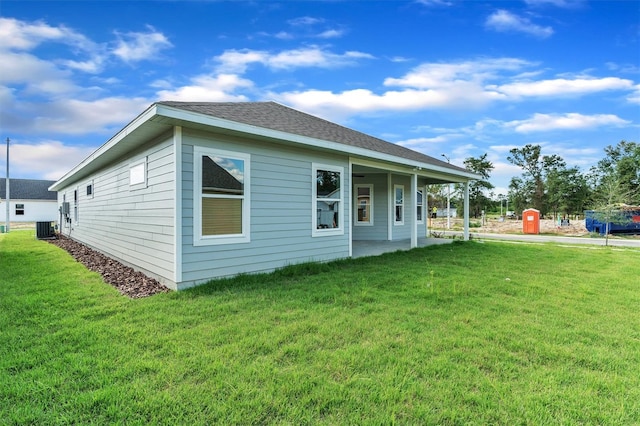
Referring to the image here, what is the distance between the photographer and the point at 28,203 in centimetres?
2941

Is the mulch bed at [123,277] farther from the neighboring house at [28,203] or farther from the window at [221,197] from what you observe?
the neighboring house at [28,203]

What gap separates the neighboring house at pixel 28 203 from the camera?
1141 inches

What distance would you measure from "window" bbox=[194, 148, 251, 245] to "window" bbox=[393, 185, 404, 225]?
24.8ft

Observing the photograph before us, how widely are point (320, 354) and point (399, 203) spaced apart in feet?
32.6

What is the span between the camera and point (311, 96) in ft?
41.7

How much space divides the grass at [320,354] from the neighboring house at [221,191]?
795 millimetres

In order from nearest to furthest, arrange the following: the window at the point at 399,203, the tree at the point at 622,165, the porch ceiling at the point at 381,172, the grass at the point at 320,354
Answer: the grass at the point at 320,354 < the porch ceiling at the point at 381,172 < the window at the point at 399,203 < the tree at the point at 622,165

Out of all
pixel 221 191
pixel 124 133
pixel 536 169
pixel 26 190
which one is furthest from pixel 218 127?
pixel 536 169

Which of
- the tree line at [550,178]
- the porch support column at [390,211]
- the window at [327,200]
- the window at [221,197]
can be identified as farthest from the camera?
the tree line at [550,178]

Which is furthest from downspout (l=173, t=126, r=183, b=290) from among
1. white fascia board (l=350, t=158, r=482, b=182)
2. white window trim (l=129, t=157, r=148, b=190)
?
white fascia board (l=350, t=158, r=482, b=182)

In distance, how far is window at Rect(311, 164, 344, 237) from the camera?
689 centimetres

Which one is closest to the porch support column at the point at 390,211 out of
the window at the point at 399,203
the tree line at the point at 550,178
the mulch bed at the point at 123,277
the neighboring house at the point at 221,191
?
the window at the point at 399,203

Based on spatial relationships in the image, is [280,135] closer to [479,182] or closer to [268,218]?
[268,218]

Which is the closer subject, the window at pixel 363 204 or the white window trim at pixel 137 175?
the white window trim at pixel 137 175
